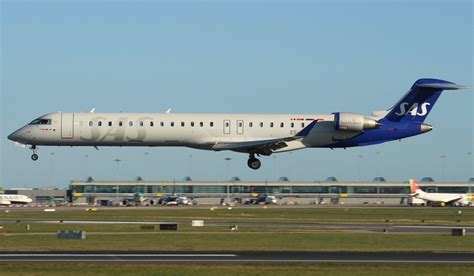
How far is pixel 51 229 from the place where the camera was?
51.0m

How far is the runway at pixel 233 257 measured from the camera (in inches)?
1268

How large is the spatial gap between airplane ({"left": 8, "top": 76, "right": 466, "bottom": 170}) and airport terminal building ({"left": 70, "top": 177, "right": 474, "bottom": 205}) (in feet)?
357

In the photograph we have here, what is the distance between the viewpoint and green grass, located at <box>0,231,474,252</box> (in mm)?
38312

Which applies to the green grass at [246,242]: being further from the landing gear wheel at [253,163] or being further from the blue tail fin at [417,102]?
the blue tail fin at [417,102]

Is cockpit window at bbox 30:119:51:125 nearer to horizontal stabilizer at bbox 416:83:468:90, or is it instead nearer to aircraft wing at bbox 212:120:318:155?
aircraft wing at bbox 212:120:318:155

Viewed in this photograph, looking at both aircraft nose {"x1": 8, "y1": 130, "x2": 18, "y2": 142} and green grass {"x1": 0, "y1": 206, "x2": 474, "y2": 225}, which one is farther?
green grass {"x1": 0, "y1": 206, "x2": 474, "y2": 225}

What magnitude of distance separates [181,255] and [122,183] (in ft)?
483

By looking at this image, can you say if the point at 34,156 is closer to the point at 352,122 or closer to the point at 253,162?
the point at 253,162

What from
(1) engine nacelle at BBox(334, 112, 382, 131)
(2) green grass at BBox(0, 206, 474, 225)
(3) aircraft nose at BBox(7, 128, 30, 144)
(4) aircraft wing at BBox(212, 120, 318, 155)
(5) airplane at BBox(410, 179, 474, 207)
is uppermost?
(1) engine nacelle at BBox(334, 112, 382, 131)

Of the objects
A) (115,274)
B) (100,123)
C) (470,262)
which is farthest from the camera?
(100,123)

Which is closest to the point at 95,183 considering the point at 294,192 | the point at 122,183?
the point at 122,183

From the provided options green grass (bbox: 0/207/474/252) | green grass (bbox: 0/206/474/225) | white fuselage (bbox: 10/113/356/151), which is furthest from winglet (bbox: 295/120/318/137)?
green grass (bbox: 0/207/474/252)

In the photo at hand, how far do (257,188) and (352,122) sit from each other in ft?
385

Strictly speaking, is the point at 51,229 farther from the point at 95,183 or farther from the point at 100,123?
the point at 95,183
